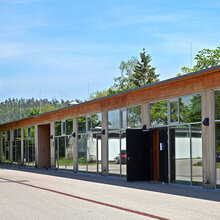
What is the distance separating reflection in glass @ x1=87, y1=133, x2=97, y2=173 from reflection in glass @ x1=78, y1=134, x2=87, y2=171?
552mm

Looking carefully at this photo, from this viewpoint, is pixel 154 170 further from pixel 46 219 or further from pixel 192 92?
pixel 46 219

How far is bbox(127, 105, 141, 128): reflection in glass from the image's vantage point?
20.9 m

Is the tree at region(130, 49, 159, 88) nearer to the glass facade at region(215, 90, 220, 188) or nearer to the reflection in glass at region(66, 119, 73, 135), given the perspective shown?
the reflection in glass at region(66, 119, 73, 135)

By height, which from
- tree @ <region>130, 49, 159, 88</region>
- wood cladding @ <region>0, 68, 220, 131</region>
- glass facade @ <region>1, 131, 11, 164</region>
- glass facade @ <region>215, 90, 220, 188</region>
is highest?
tree @ <region>130, 49, 159, 88</region>

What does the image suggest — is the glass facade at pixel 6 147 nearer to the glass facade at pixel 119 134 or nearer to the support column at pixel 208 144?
the glass facade at pixel 119 134

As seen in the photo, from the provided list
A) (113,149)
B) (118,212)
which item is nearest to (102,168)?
(113,149)

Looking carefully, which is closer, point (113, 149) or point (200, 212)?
point (200, 212)

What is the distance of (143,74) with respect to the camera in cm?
7750

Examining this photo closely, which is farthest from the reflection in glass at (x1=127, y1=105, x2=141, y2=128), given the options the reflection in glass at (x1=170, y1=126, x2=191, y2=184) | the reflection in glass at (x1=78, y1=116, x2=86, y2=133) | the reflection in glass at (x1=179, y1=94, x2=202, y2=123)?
the reflection in glass at (x1=78, y1=116, x2=86, y2=133)

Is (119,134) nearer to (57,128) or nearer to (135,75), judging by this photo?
(57,128)

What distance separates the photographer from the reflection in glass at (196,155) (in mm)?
16641

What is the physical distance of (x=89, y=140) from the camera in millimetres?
26281

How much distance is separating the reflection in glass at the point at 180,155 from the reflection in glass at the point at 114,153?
4.67 m

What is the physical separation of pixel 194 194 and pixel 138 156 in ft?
20.2
